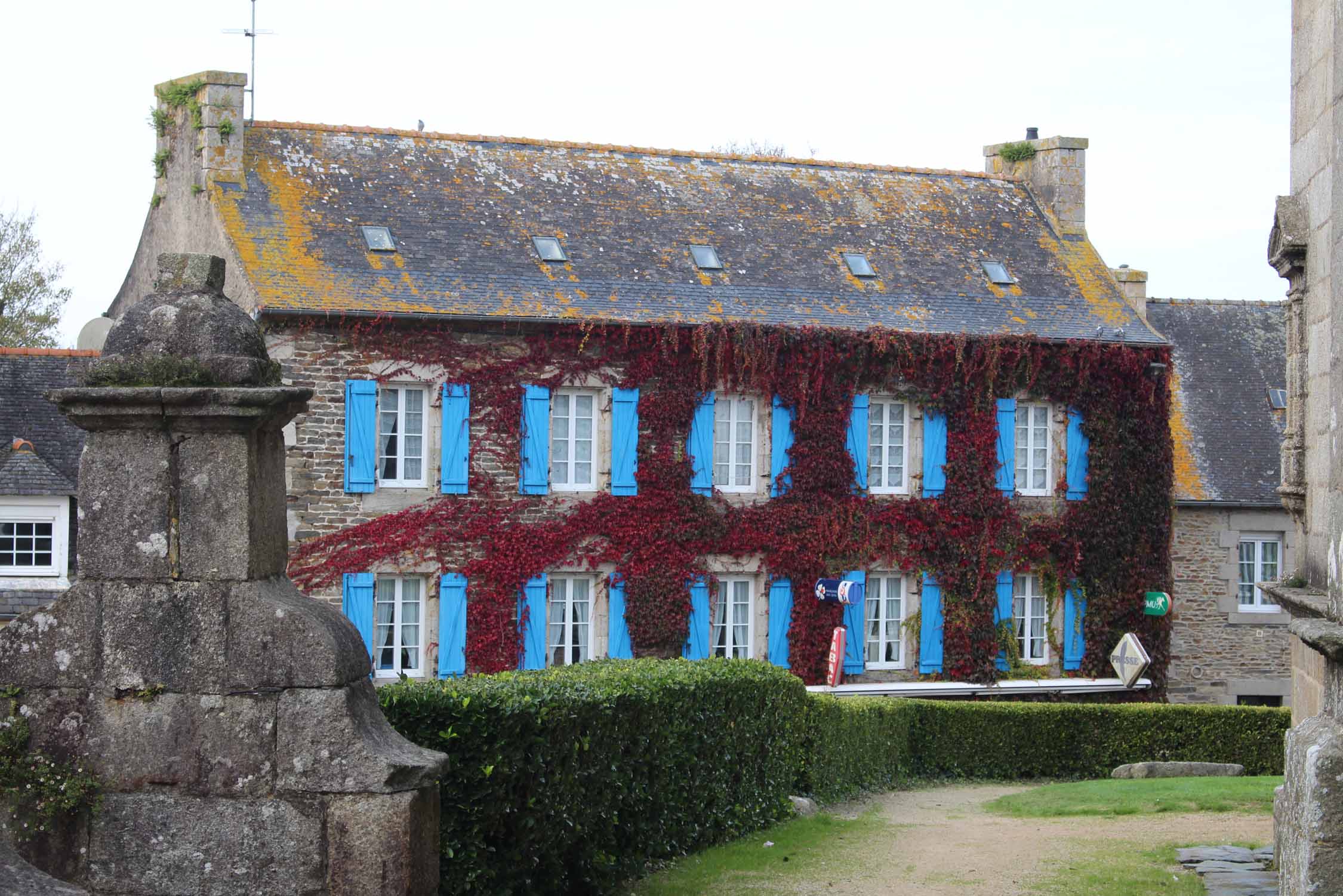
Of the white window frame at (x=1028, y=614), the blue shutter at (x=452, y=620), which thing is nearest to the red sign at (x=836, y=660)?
the white window frame at (x=1028, y=614)

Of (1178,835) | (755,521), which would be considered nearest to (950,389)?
(755,521)

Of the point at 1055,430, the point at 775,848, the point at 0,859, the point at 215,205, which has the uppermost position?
the point at 215,205

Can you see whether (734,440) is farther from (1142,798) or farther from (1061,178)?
(1142,798)

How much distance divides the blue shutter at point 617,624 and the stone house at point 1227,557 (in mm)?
8394

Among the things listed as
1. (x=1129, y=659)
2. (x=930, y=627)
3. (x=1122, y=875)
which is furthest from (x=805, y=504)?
(x=1122, y=875)

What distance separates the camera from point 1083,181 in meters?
25.5

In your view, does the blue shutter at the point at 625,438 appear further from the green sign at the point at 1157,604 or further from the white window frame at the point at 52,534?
the green sign at the point at 1157,604

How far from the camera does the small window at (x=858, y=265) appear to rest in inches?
921

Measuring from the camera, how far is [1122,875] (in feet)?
31.2

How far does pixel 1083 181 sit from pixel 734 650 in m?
9.50

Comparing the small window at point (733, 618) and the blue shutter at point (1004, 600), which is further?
the blue shutter at point (1004, 600)

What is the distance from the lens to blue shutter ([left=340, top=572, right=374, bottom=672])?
789 inches

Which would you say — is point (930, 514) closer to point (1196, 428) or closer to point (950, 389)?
point (950, 389)

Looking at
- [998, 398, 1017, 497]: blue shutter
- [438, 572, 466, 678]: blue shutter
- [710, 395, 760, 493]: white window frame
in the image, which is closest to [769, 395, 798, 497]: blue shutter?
[710, 395, 760, 493]: white window frame
